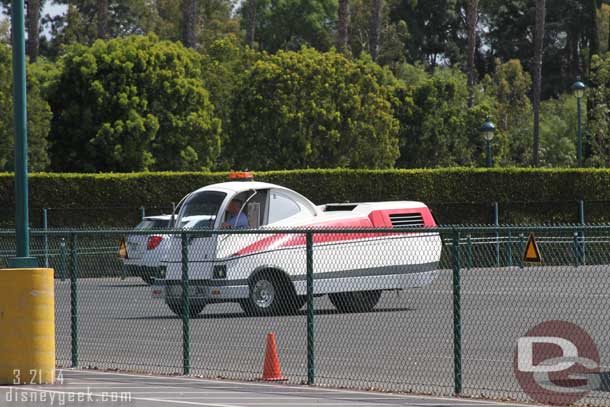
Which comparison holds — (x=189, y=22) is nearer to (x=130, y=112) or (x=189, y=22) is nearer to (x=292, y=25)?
(x=130, y=112)

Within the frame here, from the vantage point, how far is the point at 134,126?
4569 centimetres

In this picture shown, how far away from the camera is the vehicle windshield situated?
23.4 meters

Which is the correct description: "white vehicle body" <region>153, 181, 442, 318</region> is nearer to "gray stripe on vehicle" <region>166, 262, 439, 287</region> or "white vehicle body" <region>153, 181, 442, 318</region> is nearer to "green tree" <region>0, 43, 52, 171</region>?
"gray stripe on vehicle" <region>166, 262, 439, 287</region>

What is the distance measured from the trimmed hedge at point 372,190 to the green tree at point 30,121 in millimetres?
6739

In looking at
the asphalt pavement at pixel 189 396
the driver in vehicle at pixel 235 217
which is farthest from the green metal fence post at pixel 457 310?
the driver in vehicle at pixel 235 217

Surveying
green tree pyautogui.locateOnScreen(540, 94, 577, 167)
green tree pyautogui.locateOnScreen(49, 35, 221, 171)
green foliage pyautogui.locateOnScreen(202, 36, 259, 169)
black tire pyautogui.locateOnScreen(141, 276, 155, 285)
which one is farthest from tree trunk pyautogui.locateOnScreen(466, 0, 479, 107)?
black tire pyautogui.locateOnScreen(141, 276, 155, 285)

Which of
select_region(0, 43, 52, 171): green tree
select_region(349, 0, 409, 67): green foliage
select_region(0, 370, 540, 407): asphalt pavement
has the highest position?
select_region(349, 0, 409, 67): green foliage

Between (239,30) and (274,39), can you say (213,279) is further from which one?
(239,30)

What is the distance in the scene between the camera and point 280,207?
23.0m

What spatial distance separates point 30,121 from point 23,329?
101ft

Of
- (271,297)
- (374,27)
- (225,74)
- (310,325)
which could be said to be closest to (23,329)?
(310,325)

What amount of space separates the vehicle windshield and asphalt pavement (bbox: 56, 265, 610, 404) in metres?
5.39

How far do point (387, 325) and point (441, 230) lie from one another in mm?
2028

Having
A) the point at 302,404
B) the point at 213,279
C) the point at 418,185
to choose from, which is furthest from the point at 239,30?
the point at 302,404
